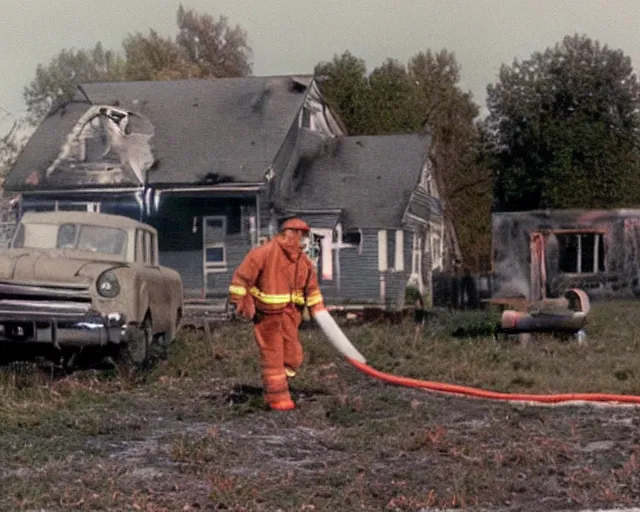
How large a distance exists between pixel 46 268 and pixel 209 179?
21306 millimetres

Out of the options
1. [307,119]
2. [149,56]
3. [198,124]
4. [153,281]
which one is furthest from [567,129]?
[153,281]

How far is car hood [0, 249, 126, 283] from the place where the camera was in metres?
11.8

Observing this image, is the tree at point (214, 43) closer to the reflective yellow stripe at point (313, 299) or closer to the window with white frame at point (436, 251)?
the window with white frame at point (436, 251)

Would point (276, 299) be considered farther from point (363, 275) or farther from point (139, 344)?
point (363, 275)

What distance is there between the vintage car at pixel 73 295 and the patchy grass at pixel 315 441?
1.34ft

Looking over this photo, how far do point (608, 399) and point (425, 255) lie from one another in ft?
93.6

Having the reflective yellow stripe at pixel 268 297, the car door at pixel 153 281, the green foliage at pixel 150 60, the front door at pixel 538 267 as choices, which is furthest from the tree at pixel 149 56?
the reflective yellow stripe at pixel 268 297

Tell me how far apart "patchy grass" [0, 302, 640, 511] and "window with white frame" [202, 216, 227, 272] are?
70.0 ft

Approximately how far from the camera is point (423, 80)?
59.2 metres

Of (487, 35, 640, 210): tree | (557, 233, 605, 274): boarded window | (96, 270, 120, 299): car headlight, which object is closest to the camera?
(96, 270, 120, 299): car headlight

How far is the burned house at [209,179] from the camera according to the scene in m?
33.7

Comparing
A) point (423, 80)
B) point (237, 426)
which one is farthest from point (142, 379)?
point (423, 80)

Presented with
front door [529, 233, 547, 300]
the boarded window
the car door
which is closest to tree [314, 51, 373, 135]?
the boarded window

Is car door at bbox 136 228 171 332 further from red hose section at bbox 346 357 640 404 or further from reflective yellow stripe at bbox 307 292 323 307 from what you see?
red hose section at bbox 346 357 640 404
